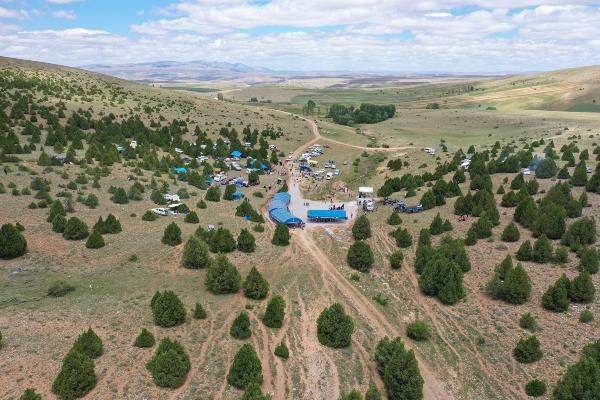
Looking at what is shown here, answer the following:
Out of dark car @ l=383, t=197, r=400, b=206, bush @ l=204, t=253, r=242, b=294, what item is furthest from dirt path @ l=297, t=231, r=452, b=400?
dark car @ l=383, t=197, r=400, b=206

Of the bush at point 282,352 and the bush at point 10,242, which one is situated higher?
the bush at point 10,242

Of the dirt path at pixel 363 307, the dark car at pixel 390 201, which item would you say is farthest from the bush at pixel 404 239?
the dark car at pixel 390 201

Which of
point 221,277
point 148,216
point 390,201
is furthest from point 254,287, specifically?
point 390,201

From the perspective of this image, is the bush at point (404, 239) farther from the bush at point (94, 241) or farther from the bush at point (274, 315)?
the bush at point (94, 241)

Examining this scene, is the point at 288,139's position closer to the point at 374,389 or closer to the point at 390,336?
the point at 390,336

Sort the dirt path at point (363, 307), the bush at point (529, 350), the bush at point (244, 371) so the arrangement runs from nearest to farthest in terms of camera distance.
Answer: the bush at point (244, 371)
the dirt path at point (363, 307)
the bush at point (529, 350)
